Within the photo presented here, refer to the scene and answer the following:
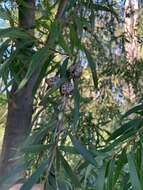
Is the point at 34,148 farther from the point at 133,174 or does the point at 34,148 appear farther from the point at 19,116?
the point at 19,116

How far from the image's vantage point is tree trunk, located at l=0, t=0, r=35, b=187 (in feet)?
4.65

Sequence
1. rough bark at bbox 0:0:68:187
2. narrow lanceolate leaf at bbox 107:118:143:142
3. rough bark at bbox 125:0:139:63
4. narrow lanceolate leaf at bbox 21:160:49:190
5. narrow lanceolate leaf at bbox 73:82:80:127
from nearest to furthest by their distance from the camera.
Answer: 1. narrow lanceolate leaf at bbox 21:160:49:190
2. narrow lanceolate leaf at bbox 73:82:80:127
3. narrow lanceolate leaf at bbox 107:118:143:142
4. rough bark at bbox 0:0:68:187
5. rough bark at bbox 125:0:139:63

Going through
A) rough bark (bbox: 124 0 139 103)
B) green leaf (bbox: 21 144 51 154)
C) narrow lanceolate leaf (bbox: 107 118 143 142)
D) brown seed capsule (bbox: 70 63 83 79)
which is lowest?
green leaf (bbox: 21 144 51 154)

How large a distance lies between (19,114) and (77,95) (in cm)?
44

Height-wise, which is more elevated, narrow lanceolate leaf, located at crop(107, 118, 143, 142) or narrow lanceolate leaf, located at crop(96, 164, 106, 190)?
narrow lanceolate leaf, located at crop(107, 118, 143, 142)

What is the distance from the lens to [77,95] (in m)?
1.05

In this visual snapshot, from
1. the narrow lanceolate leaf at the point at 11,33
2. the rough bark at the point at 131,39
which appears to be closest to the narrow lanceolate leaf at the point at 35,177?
the narrow lanceolate leaf at the point at 11,33

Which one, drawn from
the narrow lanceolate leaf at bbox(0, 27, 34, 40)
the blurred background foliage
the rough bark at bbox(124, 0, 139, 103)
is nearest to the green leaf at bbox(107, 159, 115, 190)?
the blurred background foliage

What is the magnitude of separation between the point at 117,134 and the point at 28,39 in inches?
13.7

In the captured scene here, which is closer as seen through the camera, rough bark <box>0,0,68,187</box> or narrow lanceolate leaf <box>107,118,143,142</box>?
narrow lanceolate leaf <box>107,118,143,142</box>

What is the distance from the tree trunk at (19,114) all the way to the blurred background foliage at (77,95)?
5 centimetres

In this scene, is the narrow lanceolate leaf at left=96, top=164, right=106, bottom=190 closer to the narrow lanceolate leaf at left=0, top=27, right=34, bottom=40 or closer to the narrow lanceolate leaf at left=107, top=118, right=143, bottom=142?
the narrow lanceolate leaf at left=107, top=118, right=143, bottom=142

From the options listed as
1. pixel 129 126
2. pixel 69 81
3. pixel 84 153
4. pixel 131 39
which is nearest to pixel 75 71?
pixel 69 81

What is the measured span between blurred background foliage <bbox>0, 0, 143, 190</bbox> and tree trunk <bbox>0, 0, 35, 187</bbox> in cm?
5
